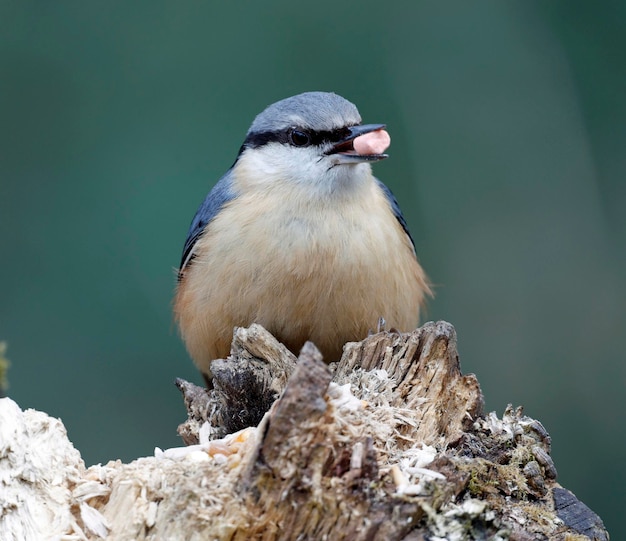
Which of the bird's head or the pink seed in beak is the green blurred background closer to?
the bird's head

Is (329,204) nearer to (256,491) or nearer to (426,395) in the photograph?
(426,395)

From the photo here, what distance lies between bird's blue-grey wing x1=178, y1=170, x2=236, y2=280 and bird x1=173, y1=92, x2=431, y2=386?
2 cm

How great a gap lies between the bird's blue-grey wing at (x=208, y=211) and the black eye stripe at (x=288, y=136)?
0.13 m

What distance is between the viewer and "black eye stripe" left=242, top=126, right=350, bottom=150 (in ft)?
7.13

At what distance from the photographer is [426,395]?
180cm

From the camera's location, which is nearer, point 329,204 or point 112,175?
point 329,204

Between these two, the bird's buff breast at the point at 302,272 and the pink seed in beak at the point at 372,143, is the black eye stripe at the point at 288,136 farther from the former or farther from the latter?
the bird's buff breast at the point at 302,272

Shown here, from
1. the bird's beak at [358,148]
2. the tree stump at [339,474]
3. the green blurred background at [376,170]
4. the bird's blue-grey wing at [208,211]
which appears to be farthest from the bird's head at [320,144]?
the green blurred background at [376,170]

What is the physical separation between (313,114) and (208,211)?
0.45 m

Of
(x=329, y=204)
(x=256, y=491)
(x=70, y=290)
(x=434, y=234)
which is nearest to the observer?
(x=256, y=491)

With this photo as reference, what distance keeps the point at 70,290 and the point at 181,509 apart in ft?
7.61

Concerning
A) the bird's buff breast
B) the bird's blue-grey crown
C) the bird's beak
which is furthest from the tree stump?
the bird's blue-grey crown

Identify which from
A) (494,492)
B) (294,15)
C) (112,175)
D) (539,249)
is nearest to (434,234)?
(539,249)

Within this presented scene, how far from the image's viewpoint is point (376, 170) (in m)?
3.78
